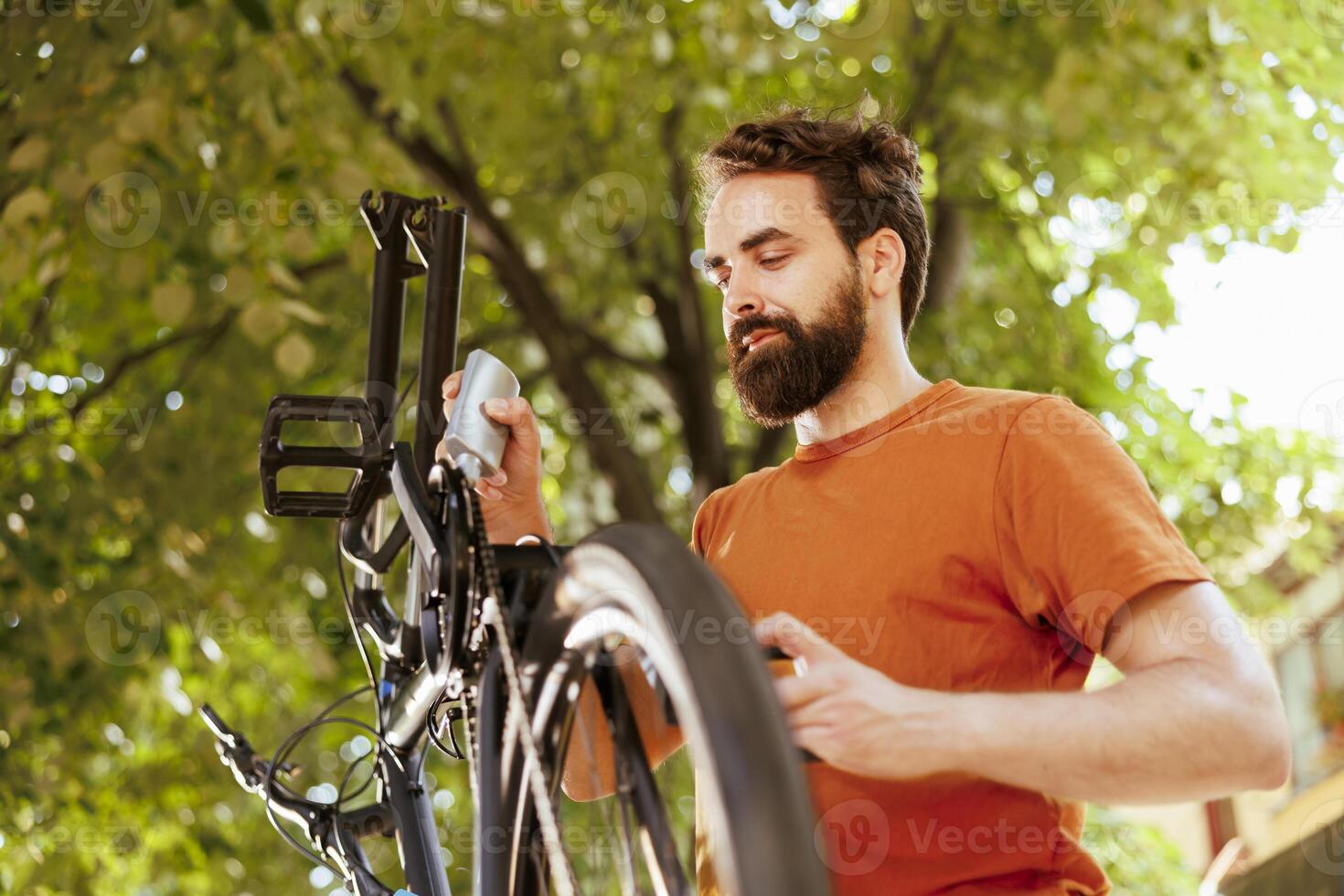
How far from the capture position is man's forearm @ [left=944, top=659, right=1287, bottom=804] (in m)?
1.20

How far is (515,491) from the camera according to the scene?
5.63 feet

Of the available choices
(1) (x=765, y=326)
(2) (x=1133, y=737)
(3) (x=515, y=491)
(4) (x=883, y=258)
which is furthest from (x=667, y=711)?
(4) (x=883, y=258)

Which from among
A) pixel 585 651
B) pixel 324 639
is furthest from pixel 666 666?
pixel 324 639

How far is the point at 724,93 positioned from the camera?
5.14 metres

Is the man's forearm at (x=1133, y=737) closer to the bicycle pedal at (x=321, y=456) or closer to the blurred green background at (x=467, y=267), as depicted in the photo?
the bicycle pedal at (x=321, y=456)

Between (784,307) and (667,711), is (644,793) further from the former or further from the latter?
(784,307)

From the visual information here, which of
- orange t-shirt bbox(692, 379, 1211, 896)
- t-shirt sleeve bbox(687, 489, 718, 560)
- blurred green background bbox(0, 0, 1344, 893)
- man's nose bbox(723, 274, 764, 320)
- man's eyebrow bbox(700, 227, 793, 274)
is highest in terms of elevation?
man's eyebrow bbox(700, 227, 793, 274)

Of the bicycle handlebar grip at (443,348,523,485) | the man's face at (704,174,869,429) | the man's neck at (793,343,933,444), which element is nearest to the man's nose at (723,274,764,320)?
the man's face at (704,174,869,429)

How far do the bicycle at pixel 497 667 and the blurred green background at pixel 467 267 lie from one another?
5.24ft

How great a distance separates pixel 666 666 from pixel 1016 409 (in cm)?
73

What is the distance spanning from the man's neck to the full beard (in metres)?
0.02

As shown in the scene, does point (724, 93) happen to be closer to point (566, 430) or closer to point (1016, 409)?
point (566, 430)

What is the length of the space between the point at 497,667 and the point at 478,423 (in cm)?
30

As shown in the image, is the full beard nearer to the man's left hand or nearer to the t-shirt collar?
the t-shirt collar
